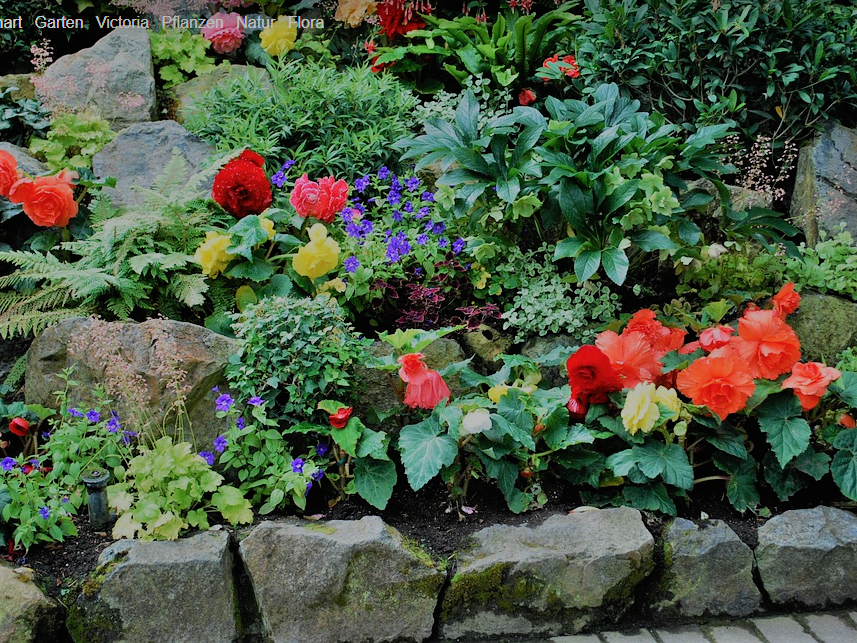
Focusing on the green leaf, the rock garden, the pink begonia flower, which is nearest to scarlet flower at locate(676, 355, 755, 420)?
the rock garden

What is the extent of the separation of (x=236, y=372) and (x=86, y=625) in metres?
1.07

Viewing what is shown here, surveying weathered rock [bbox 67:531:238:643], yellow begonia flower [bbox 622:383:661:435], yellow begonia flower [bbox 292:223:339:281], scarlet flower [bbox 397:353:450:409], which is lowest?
weathered rock [bbox 67:531:238:643]

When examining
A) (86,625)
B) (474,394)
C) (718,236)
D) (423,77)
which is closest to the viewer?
(86,625)

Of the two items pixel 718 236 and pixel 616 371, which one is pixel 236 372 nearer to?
pixel 616 371

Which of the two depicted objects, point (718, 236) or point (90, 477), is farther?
point (718, 236)

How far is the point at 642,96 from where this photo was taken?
5.20 m

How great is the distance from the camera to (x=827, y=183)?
503 cm

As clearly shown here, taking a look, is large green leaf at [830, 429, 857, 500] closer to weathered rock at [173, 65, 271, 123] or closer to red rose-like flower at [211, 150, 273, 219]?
red rose-like flower at [211, 150, 273, 219]

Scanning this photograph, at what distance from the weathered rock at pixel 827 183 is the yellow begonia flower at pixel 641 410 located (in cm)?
221

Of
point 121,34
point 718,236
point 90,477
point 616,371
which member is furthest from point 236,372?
point 121,34

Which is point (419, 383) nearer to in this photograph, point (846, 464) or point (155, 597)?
point (155, 597)

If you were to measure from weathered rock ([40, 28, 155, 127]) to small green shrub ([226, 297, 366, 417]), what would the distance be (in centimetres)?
281

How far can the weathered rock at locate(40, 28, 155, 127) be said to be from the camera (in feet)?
17.4

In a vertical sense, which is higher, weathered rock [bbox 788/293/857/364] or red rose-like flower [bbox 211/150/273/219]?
red rose-like flower [bbox 211/150/273/219]
